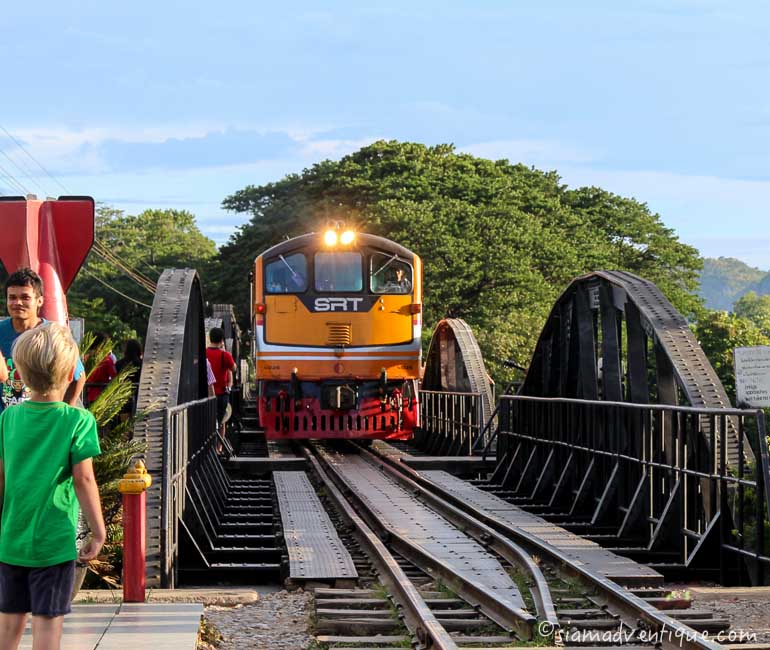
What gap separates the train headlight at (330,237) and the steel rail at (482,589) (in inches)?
394

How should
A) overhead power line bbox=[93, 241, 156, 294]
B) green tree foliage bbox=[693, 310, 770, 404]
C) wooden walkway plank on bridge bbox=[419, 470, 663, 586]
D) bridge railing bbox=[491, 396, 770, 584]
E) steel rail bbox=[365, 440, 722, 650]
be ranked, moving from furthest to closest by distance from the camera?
overhead power line bbox=[93, 241, 156, 294] < green tree foliage bbox=[693, 310, 770, 404] < bridge railing bbox=[491, 396, 770, 584] < wooden walkway plank on bridge bbox=[419, 470, 663, 586] < steel rail bbox=[365, 440, 722, 650]

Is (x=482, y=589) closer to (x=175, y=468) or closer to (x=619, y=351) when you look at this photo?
(x=175, y=468)

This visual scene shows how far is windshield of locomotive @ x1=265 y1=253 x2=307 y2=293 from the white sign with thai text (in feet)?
40.3

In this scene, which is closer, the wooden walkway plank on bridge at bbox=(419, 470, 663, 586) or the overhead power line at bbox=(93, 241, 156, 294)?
the wooden walkway plank on bridge at bbox=(419, 470, 663, 586)

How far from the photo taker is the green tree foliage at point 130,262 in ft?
209

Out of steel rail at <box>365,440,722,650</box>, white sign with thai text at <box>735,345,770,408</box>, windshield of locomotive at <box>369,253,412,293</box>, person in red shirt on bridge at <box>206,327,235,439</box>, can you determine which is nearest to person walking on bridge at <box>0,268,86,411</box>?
steel rail at <box>365,440,722,650</box>

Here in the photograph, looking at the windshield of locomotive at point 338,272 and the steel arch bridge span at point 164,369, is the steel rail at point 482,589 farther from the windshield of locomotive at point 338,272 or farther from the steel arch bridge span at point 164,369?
the windshield of locomotive at point 338,272

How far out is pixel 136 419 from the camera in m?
9.75

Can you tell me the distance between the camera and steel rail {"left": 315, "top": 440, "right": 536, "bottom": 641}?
23.5ft

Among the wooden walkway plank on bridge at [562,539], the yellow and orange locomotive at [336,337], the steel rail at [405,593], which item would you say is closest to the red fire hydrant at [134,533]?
the steel rail at [405,593]

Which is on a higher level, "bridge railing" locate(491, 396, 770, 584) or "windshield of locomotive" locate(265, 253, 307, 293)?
"windshield of locomotive" locate(265, 253, 307, 293)

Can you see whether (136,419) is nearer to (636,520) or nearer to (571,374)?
(636,520)

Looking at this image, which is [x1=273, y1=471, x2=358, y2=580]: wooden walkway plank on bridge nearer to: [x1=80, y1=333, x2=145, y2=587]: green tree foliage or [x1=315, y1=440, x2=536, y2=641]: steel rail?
[x1=315, y1=440, x2=536, y2=641]: steel rail

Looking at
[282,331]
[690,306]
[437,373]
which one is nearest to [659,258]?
[690,306]
